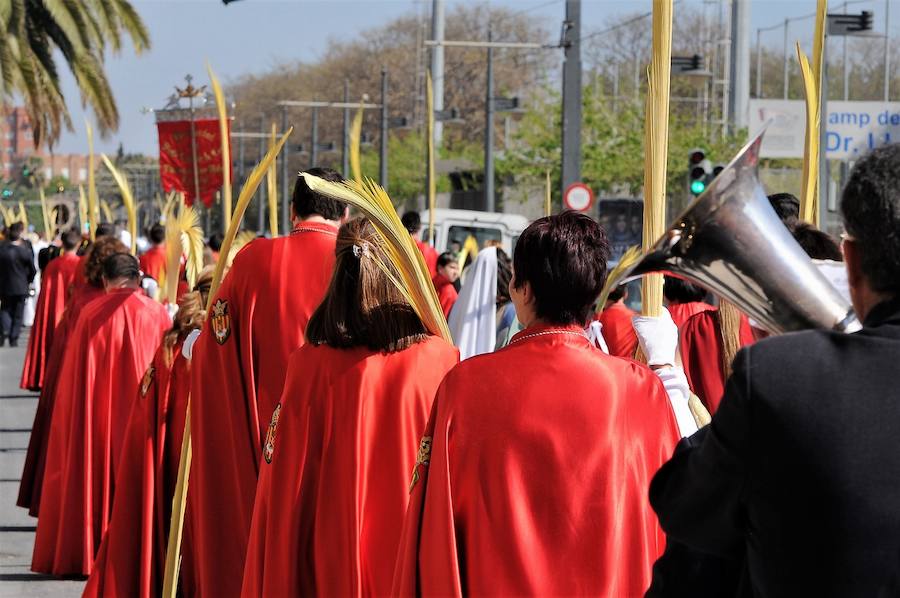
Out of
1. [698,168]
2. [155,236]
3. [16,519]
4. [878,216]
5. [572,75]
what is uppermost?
[572,75]

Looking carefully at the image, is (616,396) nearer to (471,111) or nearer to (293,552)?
(293,552)

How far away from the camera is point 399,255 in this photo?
14.5ft

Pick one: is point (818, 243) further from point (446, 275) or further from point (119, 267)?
point (446, 275)

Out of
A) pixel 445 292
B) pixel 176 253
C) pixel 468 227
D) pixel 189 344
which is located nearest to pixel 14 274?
pixel 468 227

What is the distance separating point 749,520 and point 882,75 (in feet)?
164

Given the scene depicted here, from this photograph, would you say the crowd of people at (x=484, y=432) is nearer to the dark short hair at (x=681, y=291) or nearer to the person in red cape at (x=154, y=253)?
the dark short hair at (x=681, y=291)

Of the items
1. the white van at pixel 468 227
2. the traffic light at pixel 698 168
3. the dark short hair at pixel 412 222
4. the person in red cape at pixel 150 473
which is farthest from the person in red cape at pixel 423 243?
the white van at pixel 468 227

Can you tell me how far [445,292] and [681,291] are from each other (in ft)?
17.0

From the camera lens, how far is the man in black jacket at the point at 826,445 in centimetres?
207

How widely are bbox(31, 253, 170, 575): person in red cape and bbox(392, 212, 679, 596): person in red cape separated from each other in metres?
4.49

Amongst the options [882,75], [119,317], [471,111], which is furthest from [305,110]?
[119,317]

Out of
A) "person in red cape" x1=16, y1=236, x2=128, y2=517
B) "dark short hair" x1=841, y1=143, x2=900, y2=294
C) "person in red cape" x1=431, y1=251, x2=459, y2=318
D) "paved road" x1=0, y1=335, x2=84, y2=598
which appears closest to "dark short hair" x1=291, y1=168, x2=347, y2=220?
"paved road" x1=0, y1=335, x2=84, y2=598

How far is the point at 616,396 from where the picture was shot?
3.49m

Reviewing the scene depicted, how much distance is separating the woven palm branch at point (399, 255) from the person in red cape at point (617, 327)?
2.57 metres
